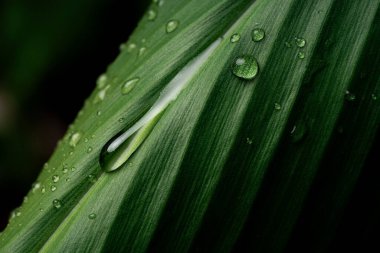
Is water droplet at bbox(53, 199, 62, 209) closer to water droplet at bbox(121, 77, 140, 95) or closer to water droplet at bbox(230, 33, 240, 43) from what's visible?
water droplet at bbox(121, 77, 140, 95)

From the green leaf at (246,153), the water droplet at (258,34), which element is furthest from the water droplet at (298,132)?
the water droplet at (258,34)

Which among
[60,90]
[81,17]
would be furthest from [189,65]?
[60,90]

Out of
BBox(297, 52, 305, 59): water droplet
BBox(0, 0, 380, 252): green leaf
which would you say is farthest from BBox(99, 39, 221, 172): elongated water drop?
BBox(297, 52, 305, 59): water droplet

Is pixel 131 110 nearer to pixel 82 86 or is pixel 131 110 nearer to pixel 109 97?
pixel 109 97

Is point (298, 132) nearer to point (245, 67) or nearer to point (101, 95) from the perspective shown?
point (245, 67)

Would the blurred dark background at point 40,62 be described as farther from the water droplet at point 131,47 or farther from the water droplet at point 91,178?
the water droplet at point 91,178
